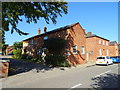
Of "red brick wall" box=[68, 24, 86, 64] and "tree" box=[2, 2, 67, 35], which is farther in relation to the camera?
"red brick wall" box=[68, 24, 86, 64]

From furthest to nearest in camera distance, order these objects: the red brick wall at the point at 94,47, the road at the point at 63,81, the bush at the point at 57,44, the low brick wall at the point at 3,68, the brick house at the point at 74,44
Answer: the red brick wall at the point at 94,47 → the brick house at the point at 74,44 → the bush at the point at 57,44 → the low brick wall at the point at 3,68 → the road at the point at 63,81

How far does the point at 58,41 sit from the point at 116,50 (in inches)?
1218

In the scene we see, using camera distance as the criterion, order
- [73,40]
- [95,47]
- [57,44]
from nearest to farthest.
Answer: [57,44]
[73,40]
[95,47]

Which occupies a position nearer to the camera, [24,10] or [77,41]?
[24,10]

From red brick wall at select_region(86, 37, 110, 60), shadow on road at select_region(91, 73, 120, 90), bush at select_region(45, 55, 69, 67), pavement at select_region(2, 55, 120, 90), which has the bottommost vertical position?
pavement at select_region(2, 55, 120, 90)

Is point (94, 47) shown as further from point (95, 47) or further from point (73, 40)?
point (73, 40)

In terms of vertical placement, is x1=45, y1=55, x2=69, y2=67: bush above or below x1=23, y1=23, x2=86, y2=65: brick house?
below

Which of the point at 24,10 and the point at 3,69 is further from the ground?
the point at 24,10

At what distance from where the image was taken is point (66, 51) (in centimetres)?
1784

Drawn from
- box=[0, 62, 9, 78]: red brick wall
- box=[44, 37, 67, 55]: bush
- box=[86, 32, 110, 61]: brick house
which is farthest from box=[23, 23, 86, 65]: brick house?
box=[0, 62, 9, 78]: red brick wall

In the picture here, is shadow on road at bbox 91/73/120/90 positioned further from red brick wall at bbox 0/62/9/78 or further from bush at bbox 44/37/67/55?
bush at bbox 44/37/67/55

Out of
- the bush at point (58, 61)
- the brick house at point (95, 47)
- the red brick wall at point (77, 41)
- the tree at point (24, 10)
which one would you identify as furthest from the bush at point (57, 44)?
the brick house at point (95, 47)

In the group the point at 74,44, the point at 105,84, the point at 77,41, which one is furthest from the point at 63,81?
the point at 77,41

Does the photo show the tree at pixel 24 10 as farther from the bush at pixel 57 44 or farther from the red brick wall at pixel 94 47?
the red brick wall at pixel 94 47
